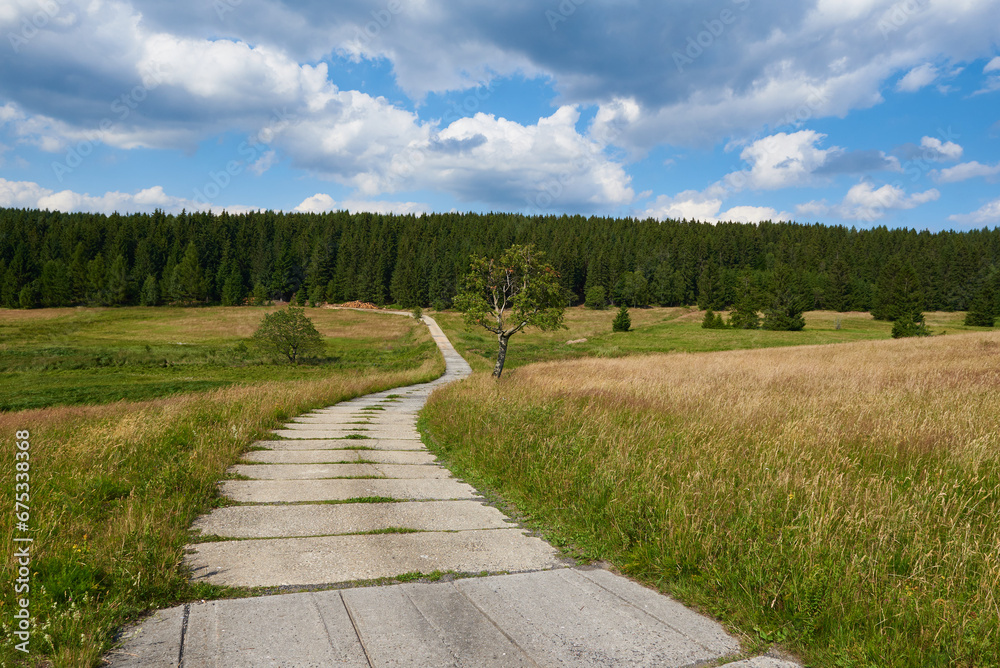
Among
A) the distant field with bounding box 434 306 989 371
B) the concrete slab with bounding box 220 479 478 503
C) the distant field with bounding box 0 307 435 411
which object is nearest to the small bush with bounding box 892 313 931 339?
the distant field with bounding box 434 306 989 371

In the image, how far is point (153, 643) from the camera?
3.25 meters

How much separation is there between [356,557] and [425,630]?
1.43 meters

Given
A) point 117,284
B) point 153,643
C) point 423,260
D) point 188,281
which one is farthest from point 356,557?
point 117,284

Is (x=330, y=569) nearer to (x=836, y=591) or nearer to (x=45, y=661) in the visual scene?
→ (x=45, y=661)

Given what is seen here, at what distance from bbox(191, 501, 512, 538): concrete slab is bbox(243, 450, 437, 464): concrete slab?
8.18ft

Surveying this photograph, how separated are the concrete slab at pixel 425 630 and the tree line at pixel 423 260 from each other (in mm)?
87823

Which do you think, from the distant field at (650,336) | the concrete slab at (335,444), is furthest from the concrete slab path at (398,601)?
the distant field at (650,336)

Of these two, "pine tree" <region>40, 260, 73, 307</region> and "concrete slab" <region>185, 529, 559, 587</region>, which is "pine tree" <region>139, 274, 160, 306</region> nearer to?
"pine tree" <region>40, 260, 73, 307</region>

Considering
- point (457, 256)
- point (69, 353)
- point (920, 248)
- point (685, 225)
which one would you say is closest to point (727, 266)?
point (685, 225)

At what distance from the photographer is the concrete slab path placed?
3191mm

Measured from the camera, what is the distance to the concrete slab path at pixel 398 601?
10.5 ft

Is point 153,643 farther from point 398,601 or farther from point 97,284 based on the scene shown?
point 97,284

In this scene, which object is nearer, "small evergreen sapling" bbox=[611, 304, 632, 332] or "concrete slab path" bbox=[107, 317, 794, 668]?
"concrete slab path" bbox=[107, 317, 794, 668]
